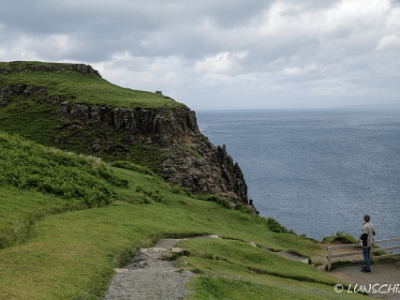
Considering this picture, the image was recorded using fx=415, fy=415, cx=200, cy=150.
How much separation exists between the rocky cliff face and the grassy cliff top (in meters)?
1.80

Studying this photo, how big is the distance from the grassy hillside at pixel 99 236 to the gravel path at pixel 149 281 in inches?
18.6

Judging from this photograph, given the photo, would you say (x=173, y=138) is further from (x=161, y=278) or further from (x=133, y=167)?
(x=161, y=278)

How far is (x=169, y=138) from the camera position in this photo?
179ft

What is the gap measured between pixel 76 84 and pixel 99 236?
168 ft

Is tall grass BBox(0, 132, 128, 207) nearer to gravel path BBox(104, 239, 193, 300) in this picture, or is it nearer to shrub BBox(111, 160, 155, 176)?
shrub BBox(111, 160, 155, 176)

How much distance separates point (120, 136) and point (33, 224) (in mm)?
33664

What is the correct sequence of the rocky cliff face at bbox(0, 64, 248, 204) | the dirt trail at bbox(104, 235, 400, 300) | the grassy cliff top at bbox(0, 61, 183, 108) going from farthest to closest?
the grassy cliff top at bbox(0, 61, 183, 108) < the rocky cliff face at bbox(0, 64, 248, 204) < the dirt trail at bbox(104, 235, 400, 300)

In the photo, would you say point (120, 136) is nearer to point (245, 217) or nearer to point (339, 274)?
point (245, 217)

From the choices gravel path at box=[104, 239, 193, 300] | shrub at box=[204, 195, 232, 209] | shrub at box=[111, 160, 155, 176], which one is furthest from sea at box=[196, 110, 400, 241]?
gravel path at box=[104, 239, 193, 300]

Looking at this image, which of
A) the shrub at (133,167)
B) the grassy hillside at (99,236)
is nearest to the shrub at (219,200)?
the grassy hillside at (99,236)

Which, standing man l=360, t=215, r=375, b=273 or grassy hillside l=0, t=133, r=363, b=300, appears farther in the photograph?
standing man l=360, t=215, r=375, b=273

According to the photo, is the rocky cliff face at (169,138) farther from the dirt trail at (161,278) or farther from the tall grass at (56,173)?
the dirt trail at (161,278)

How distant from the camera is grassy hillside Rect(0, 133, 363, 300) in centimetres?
1591

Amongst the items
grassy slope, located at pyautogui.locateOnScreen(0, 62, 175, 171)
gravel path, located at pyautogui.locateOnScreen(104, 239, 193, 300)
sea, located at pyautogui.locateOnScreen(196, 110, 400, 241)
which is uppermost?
grassy slope, located at pyautogui.locateOnScreen(0, 62, 175, 171)
